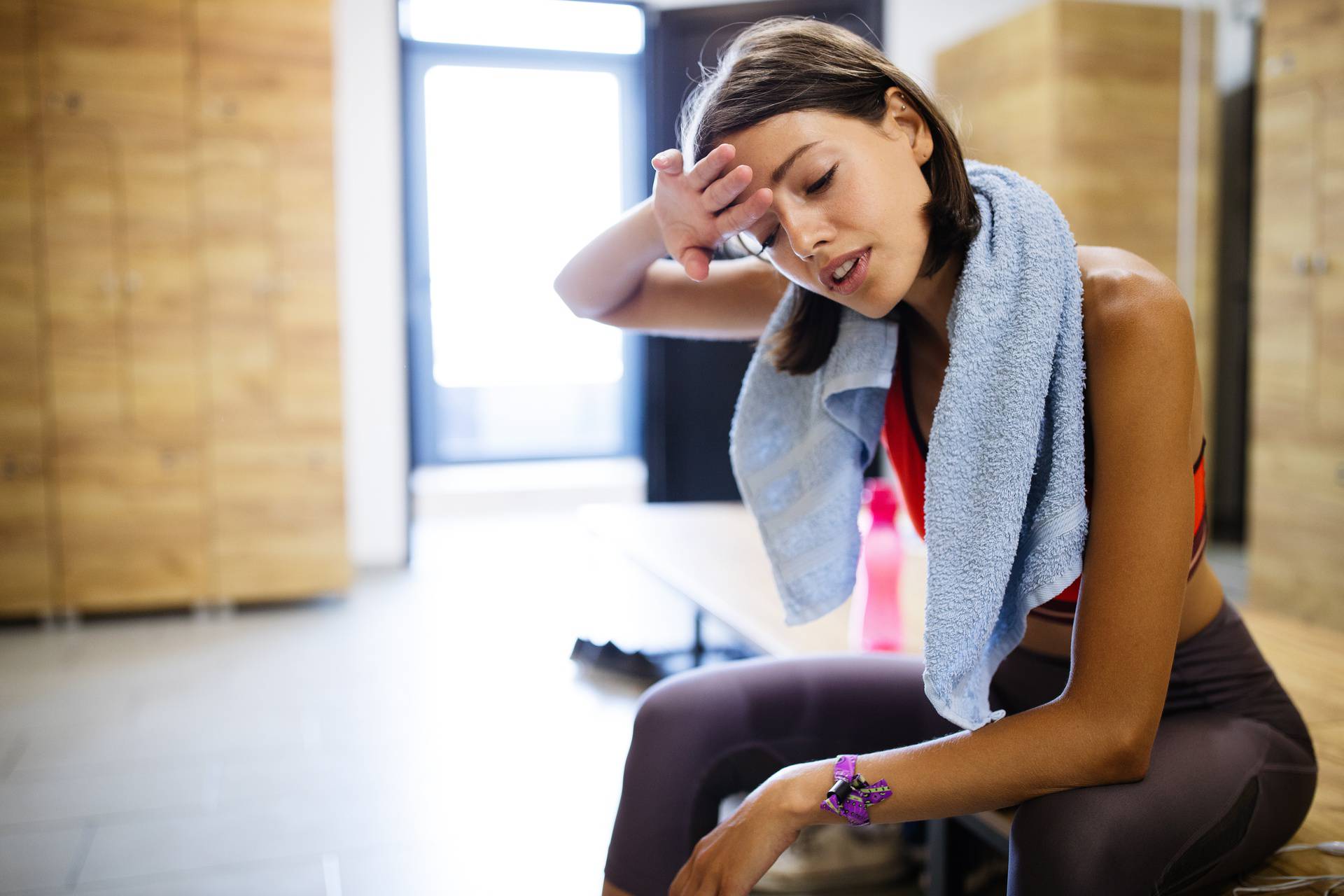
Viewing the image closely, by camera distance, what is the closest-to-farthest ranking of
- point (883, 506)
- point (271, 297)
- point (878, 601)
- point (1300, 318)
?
point (878, 601)
point (883, 506)
point (1300, 318)
point (271, 297)

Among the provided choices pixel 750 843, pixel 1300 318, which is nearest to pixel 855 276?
pixel 750 843

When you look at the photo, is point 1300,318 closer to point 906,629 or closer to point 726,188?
point 906,629

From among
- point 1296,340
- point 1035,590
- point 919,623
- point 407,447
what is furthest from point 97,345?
point 1296,340

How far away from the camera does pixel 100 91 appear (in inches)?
119

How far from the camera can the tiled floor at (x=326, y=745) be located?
64.7 inches

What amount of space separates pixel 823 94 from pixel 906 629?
95 centimetres

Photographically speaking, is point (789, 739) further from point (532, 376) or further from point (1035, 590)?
point (532, 376)

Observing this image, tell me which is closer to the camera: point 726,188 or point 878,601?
point 726,188

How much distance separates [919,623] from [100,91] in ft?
9.21

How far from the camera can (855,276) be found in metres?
0.85

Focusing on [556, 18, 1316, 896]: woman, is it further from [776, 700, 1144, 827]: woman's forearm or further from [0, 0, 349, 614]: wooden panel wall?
[0, 0, 349, 614]: wooden panel wall

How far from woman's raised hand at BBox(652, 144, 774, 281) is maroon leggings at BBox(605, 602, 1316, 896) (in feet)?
1.34

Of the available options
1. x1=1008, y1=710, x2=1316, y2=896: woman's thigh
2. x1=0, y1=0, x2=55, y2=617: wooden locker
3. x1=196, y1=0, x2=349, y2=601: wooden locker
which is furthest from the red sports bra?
x1=0, y1=0, x2=55, y2=617: wooden locker

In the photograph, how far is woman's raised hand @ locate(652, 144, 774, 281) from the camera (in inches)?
33.0
